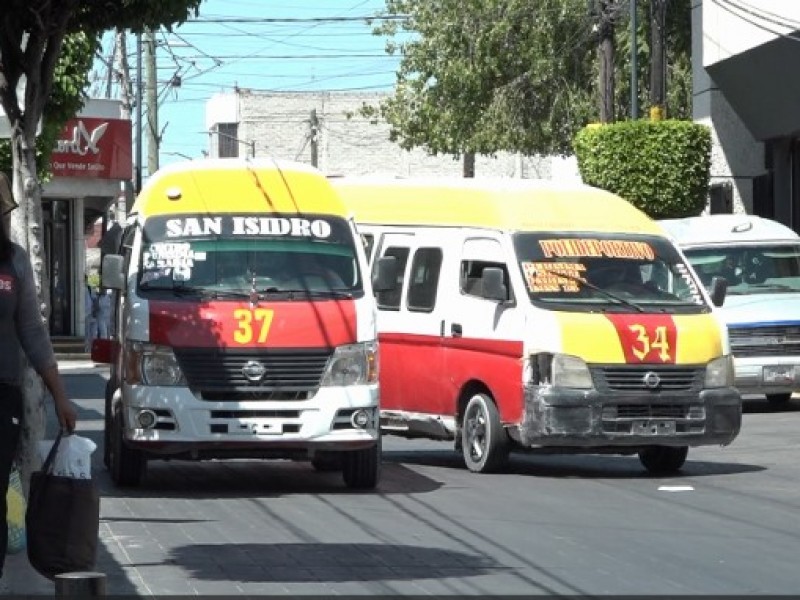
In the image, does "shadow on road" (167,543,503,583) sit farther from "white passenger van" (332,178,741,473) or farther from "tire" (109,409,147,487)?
"white passenger van" (332,178,741,473)

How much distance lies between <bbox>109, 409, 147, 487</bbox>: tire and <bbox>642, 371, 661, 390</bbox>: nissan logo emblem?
13.5 feet

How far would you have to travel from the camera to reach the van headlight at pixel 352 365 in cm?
1484

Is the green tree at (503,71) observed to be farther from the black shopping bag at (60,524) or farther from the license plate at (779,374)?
the black shopping bag at (60,524)

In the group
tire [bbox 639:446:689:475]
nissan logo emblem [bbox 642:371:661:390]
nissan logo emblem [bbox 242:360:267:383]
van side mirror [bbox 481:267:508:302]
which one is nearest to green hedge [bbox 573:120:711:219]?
tire [bbox 639:446:689:475]

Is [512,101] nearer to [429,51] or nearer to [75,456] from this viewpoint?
[429,51]

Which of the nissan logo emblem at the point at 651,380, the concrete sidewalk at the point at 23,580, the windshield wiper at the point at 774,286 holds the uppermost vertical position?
the windshield wiper at the point at 774,286

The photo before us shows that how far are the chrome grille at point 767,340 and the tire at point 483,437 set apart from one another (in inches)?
292

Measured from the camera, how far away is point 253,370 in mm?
14664

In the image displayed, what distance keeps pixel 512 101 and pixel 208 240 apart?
3295cm

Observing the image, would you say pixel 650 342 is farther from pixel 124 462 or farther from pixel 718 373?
pixel 124 462

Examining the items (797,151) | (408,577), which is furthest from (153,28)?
(797,151)

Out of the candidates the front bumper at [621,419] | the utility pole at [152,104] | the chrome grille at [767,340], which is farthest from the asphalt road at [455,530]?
the utility pole at [152,104]

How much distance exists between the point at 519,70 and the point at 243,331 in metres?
33.9

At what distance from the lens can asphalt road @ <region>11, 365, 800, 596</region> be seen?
10539mm
